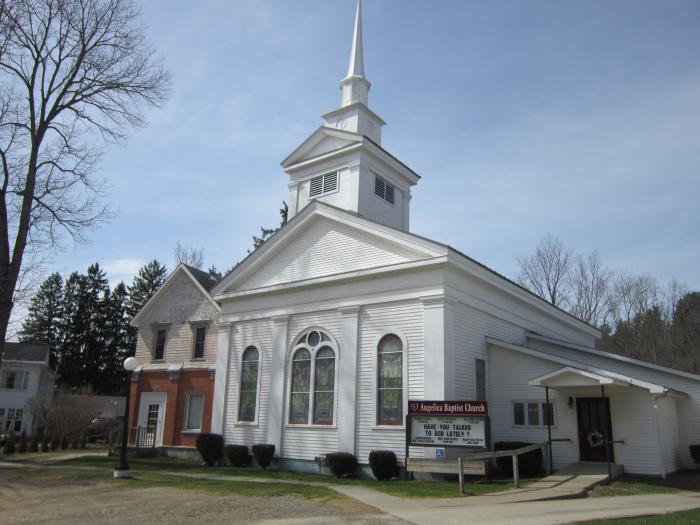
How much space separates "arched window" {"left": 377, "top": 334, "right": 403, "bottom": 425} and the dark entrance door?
5.91 meters

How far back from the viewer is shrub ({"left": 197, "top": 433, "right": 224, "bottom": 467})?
24.3 meters

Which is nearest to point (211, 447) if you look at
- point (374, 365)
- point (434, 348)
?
point (374, 365)

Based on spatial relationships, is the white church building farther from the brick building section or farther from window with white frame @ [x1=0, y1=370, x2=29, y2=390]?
window with white frame @ [x1=0, y1=370, x2=29, y2=390]

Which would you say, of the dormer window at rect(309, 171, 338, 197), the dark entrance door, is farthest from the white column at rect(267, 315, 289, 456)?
the dark entrance door

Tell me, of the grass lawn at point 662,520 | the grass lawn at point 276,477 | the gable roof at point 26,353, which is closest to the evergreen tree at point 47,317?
the gable roof at point 26,353

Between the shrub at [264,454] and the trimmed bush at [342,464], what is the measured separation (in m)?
3.40

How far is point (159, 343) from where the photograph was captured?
105 ft

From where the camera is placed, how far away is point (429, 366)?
19.3m

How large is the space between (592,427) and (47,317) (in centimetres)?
7292

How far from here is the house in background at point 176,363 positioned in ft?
95.1

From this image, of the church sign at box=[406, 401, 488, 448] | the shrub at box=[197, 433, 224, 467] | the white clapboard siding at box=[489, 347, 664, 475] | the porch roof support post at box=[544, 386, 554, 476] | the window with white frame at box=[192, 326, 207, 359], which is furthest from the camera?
the window with white frame at box=[192, 326, 207, 359]

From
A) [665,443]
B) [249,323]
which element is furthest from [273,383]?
[665,443]

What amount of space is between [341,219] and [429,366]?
682 cm

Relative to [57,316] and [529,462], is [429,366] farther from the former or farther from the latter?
[57,316]
